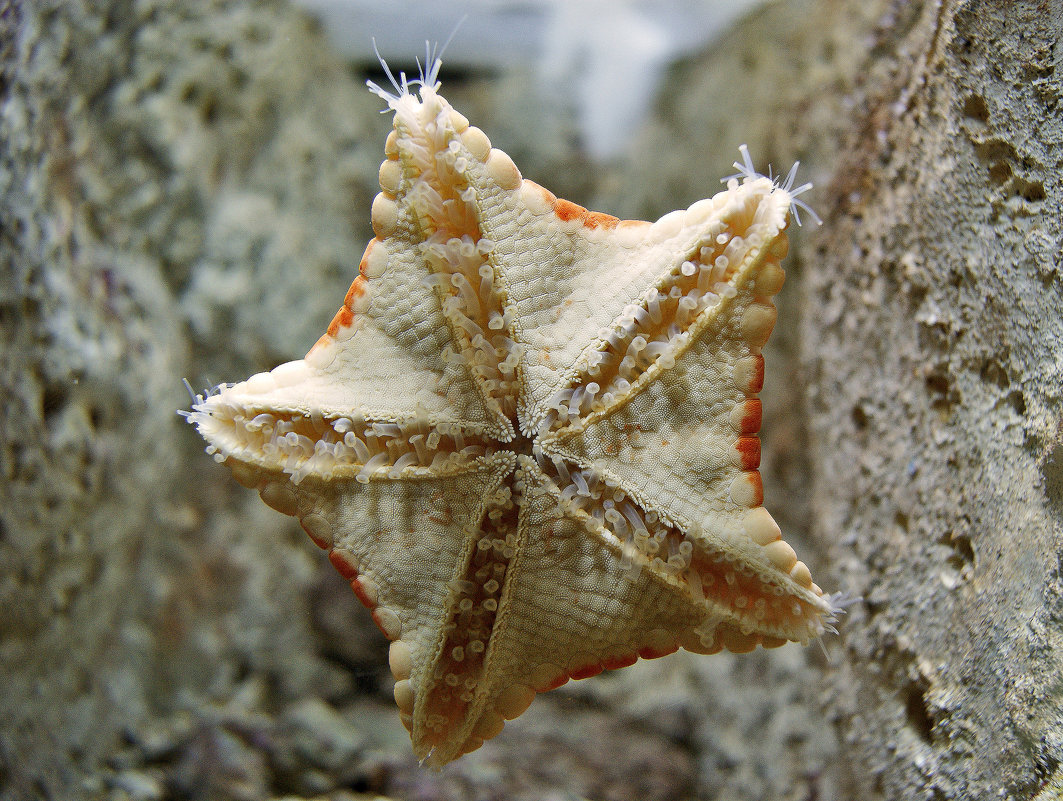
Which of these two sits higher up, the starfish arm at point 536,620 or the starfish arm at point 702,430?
the starfish arm at point 702,430

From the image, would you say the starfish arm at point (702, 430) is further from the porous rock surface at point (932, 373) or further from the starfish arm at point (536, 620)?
the porous rock surface at point (932, 373)

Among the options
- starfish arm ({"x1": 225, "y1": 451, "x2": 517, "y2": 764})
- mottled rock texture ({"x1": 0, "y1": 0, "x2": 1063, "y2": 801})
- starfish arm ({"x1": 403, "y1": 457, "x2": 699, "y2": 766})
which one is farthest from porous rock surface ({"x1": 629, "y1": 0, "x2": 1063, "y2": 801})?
starfish arm ({"x1": 225, "y1": 451, "x2": 517, "y2": 764})

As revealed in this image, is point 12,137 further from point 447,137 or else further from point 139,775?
point 139,775

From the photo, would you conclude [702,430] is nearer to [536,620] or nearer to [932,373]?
[536,620]

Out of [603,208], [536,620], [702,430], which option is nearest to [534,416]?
[702,430]

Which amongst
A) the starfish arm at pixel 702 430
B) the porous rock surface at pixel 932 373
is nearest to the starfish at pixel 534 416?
the starfish arm at pixel 702 430

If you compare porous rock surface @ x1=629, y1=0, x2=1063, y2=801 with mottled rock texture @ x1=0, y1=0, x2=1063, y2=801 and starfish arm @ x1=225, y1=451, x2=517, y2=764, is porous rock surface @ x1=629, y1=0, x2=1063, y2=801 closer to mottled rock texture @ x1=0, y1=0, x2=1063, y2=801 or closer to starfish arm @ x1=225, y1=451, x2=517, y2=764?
mottled rock texture @ x1=0, y1=0, x2=1063, y2=801
